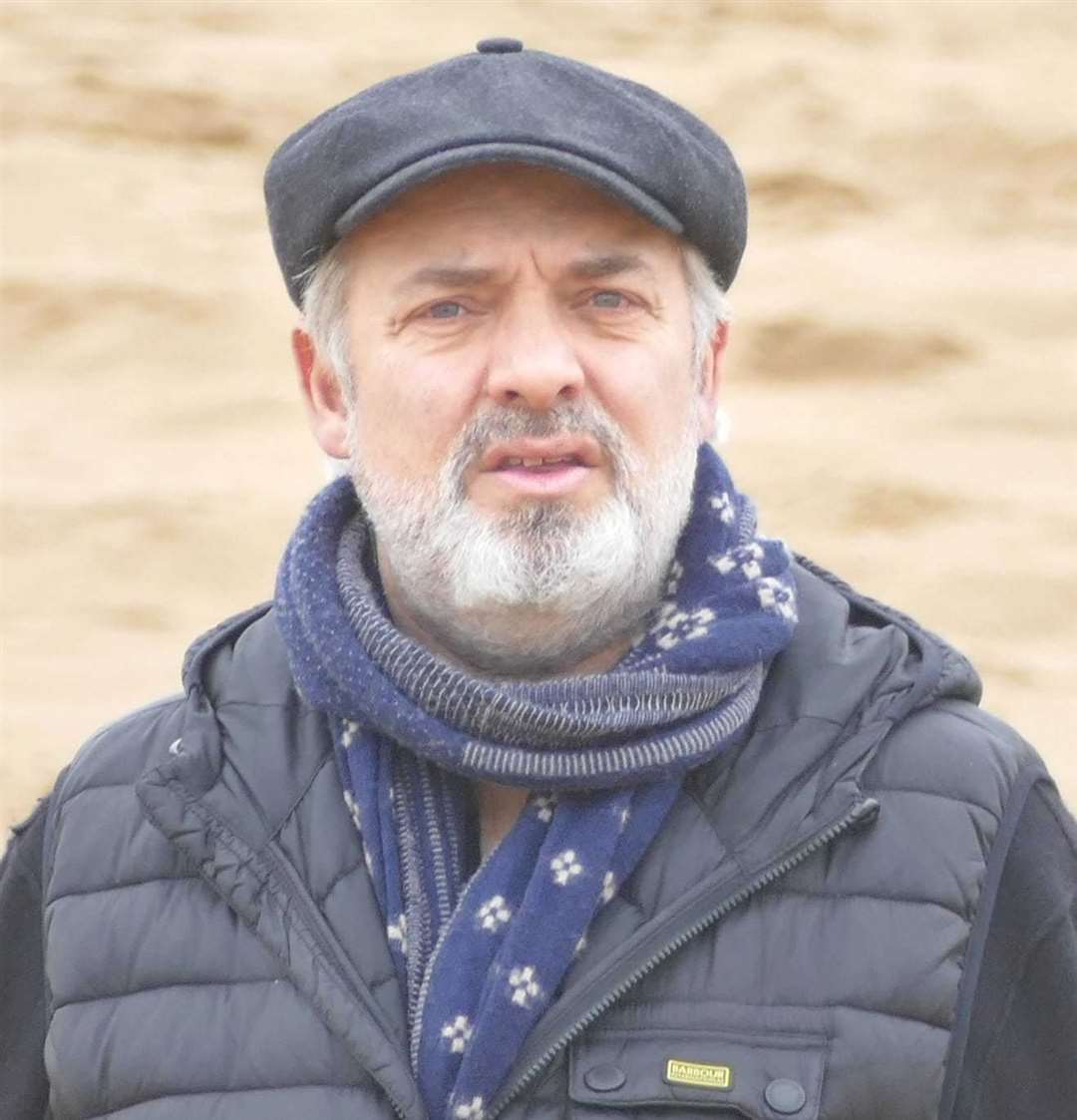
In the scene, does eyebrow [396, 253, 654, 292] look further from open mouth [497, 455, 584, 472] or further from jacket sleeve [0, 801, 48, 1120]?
jacket sleeve [0, 801, 48, 1120]

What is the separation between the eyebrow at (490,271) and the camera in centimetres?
233

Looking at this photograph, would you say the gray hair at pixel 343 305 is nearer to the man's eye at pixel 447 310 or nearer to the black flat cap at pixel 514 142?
the black flat cap at pixel 514 142

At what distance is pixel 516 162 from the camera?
2.29 m

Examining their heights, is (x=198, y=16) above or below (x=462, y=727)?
above

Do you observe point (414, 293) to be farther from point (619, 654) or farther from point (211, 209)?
point (211, 209)

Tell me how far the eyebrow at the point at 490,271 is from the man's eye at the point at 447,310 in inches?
0.8

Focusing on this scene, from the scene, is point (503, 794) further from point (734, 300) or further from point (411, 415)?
point (734, 300)

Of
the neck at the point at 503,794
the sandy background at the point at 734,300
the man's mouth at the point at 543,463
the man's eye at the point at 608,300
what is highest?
the sandy background at the point at 734,300

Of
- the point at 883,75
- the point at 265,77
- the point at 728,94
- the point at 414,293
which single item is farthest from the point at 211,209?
the point at 414,293

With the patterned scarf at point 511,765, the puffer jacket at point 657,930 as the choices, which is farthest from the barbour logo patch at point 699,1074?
the patterned scarf at point 511,765

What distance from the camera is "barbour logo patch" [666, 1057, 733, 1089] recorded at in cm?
213

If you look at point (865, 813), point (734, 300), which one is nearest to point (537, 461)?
point (865, 813)

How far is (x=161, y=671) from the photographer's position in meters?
5.08

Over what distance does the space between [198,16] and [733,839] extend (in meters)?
5.71
